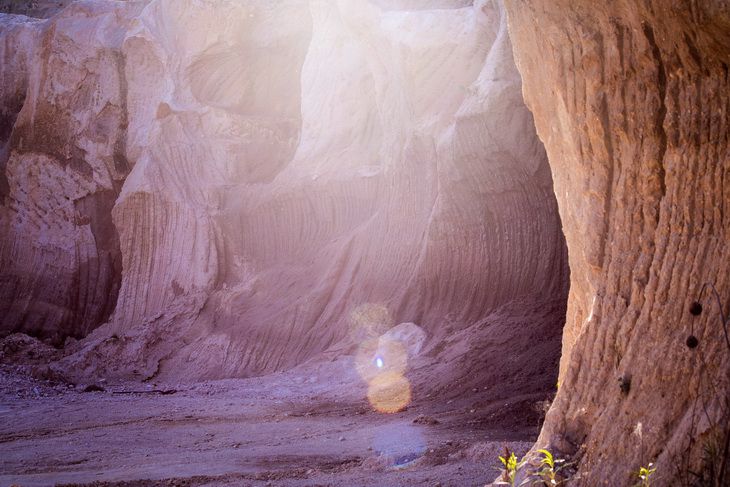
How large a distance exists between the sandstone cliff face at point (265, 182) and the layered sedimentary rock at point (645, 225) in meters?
5.74

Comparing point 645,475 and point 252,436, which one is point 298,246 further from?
point 645,475

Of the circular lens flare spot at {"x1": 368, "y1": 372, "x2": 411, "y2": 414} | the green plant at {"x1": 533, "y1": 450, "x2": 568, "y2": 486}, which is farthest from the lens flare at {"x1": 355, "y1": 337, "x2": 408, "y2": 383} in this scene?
the green plant at {"x1": 533, "y1": 450, "x2": 568, "y2": 486}

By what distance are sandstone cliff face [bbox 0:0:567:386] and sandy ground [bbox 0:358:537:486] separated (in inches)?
73.6

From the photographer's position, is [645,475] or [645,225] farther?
[645,225]

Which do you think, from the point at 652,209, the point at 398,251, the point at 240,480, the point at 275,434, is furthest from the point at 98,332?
the point at 652,209

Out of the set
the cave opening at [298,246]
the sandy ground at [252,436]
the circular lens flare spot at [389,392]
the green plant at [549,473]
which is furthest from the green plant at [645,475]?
the circular lens flare spot at [389,392]

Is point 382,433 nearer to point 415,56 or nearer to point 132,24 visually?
point 415,56

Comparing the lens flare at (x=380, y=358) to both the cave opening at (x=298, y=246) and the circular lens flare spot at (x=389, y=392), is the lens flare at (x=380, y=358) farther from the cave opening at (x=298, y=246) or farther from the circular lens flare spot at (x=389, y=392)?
the circular lens flare spot at (x=389, y=392)

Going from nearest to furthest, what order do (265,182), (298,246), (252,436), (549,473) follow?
(549,473) → (252,436) → (298,246) → (265,182)

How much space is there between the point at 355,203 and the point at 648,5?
36.2 feet

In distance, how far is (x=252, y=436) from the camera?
8.55 m

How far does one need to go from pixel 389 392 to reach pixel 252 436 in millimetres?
2230

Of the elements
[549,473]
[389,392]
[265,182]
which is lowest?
[389,392]

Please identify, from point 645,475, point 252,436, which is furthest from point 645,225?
point 252,436
